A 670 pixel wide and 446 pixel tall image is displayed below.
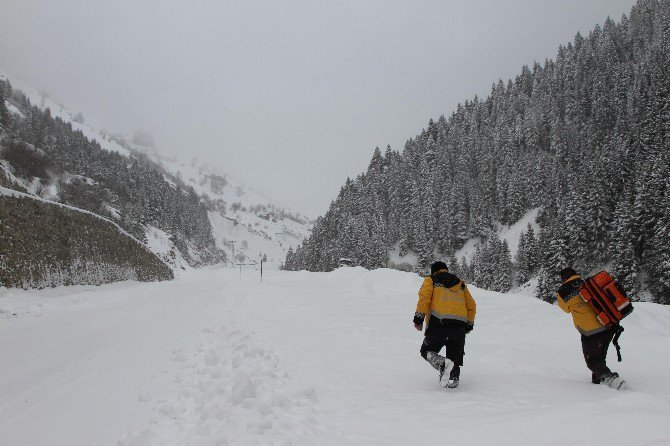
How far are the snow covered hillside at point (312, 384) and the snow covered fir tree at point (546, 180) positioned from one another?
156 feet

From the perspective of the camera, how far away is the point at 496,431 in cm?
337

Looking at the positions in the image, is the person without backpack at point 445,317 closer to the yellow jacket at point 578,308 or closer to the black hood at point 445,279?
the black hood at point 445,279

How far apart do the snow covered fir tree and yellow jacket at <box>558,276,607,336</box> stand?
162 ft

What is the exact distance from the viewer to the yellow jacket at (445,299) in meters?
5.44

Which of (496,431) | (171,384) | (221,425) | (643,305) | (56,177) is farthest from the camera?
(56,177)

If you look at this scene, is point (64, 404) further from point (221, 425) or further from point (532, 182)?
point (532, 182)

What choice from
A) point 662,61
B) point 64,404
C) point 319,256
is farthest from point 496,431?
point 662,61

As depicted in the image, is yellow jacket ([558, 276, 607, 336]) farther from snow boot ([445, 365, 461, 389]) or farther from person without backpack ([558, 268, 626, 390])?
snow boot ([445, 365, 461, 389])

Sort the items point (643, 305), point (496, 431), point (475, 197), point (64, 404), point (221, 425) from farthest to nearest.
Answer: point (475, 197) < point (643, 305) < point (64, 404) < point (221, 425) < point (496, 431)

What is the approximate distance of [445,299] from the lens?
18.0 feet

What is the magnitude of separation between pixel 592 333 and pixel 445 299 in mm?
2106

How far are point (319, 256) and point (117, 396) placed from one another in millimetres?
84681

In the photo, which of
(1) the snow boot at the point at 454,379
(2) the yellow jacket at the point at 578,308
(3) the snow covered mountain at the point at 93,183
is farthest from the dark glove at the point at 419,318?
(3) the snow covered mountain at the point at 93,183

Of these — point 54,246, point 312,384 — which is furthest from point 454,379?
point 54,246
